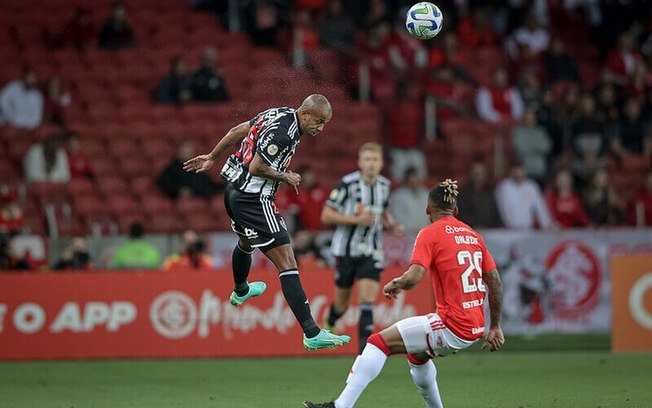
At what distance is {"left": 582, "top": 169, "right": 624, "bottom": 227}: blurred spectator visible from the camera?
18031 millimetres

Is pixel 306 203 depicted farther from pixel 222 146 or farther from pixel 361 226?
pixel 222 146

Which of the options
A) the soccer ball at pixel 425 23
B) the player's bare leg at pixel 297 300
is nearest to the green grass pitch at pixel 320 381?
the player's bare leg at pixel 297 300

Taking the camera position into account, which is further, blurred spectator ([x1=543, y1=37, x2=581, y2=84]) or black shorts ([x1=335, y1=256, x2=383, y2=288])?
blurred spectator ([x1=543, y1=37, x2=581, y2=84])

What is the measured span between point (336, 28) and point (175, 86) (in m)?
3.01

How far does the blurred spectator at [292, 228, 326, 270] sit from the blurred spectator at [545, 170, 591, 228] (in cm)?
401

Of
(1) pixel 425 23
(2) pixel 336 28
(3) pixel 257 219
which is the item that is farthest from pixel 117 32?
(3) pixel 257 219

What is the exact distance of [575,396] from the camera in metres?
10.8

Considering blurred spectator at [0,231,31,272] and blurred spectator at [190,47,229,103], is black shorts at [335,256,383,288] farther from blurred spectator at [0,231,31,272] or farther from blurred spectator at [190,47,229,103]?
blurred spectator at [190,47,229,103]

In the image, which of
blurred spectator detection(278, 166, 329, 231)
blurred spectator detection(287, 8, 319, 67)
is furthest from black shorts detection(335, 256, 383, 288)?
blurred spectator detection(287, 8, 319, 67)

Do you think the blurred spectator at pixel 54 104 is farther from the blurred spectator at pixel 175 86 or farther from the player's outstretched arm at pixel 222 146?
the player's outstretched arm at pixel 222 146

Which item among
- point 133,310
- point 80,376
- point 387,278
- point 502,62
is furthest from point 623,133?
point 80,376

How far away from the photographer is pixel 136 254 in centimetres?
1628

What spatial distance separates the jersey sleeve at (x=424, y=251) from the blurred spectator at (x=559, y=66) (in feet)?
43.7

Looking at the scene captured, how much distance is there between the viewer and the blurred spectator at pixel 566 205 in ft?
59.6
